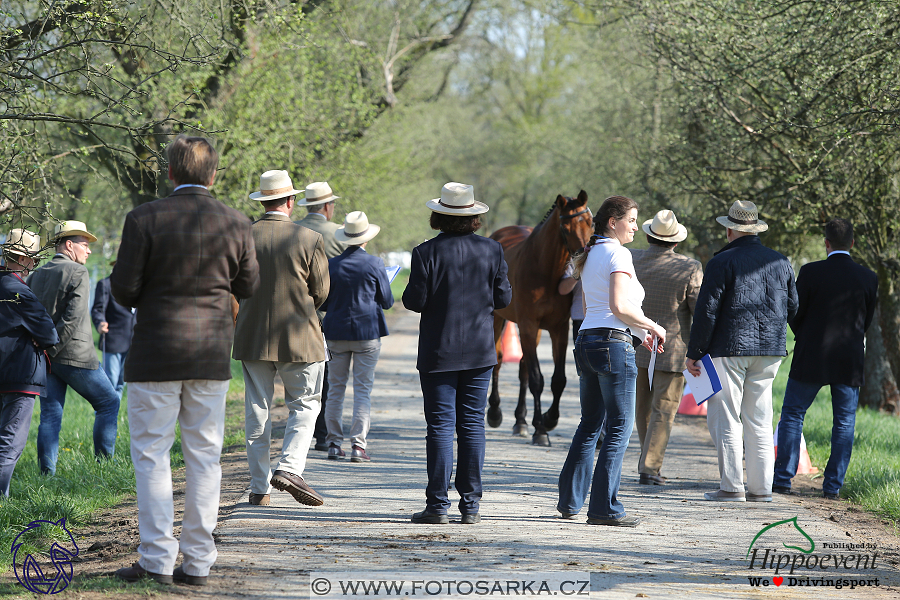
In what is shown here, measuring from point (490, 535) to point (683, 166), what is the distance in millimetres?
8801

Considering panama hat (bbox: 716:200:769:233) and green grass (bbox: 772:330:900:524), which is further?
panama hat (bbox: 716:200:769:233)

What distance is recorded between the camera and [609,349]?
531 centimetres

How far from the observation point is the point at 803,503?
660cm

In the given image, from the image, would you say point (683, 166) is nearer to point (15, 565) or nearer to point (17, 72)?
point (17, 72)

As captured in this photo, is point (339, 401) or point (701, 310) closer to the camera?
point (701, 310)

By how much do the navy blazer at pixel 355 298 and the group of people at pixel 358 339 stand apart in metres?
0.01

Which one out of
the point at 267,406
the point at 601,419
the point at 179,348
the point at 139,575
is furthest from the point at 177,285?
the point at 601,419

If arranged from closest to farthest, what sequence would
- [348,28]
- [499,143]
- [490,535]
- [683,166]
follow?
[490,535], [683,166], [348,28], [499,143]

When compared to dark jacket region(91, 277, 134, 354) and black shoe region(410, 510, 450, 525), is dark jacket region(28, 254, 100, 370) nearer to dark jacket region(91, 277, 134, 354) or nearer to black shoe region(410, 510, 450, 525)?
dark jacket region(91, 277, 134, 354)

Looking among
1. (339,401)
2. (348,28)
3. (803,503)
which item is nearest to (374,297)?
(339,401)

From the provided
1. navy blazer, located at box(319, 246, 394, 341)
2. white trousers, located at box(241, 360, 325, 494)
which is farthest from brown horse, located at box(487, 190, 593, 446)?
Answer: white trousers, located at box(241, 360, 325, 494)

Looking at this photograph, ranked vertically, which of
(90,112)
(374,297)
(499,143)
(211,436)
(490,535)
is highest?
(499,143)

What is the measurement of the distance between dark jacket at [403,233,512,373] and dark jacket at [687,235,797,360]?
1.98 m

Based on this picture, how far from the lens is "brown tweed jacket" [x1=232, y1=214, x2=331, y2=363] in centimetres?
572
